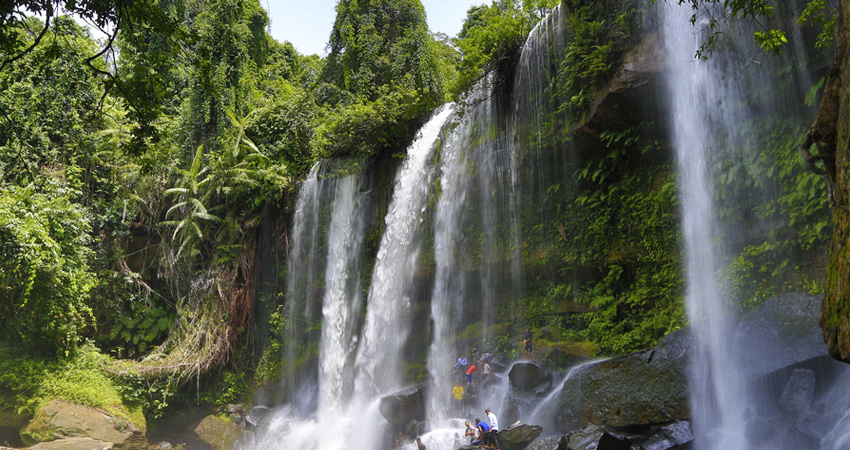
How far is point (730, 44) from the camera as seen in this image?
7605 millimetres

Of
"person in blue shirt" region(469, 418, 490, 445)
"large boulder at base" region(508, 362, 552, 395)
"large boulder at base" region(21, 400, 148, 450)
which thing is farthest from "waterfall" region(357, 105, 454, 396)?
"large boulder at base" region(21, 400, 148, 450)

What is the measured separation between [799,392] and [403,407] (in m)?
6.16

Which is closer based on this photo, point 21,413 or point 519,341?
point 519,341

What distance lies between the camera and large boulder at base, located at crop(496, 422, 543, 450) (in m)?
7.30

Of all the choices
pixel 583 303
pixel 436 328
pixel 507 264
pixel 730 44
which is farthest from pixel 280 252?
pixel 730 44

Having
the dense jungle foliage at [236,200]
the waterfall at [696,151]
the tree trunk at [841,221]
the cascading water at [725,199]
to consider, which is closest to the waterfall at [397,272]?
the dense jungle foliage at [236,200]

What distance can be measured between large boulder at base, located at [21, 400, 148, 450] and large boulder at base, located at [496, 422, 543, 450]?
832 centimetres

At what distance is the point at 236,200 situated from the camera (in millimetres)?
14781

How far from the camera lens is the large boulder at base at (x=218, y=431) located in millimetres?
12531

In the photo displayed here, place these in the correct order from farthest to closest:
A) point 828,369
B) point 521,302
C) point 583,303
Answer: point 521,302 < point 583,303 < point 828,369

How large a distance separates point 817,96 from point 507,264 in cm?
560

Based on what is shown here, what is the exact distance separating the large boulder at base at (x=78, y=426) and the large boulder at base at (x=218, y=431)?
1511 mm

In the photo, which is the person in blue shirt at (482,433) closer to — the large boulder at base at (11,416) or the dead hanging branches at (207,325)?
the dead hanging branches at (207,325)

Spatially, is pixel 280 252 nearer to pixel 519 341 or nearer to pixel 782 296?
pixel 519 341
